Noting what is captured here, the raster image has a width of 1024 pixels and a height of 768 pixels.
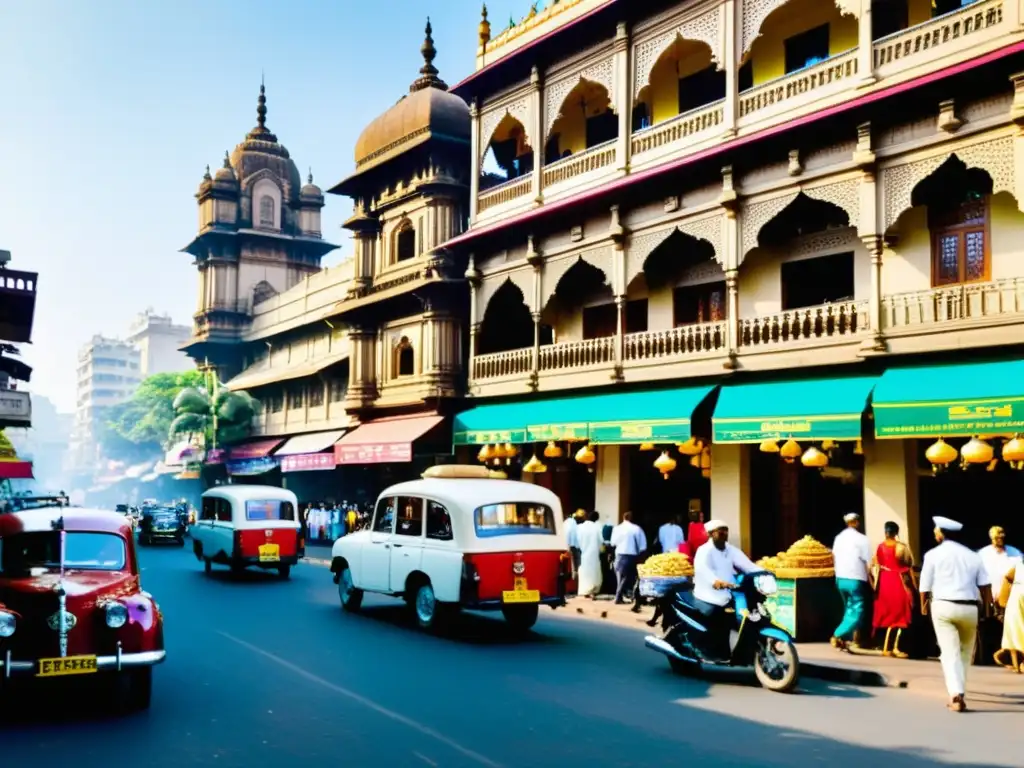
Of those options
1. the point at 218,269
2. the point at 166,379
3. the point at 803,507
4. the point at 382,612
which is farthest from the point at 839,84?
the point at 166,379

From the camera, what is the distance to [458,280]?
27.5 meters

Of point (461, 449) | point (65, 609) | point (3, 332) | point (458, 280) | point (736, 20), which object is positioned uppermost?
point (736, 20)

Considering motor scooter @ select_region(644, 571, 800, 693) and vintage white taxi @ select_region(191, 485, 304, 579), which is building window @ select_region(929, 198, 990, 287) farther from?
vintage white taxi @ select_region(191, 485, 304, 579)

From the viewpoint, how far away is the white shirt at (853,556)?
1269 cm

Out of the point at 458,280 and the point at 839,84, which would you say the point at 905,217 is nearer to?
the point at 839,84

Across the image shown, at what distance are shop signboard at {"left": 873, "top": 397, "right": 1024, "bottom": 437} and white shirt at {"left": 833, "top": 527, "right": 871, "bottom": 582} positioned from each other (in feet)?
9.65

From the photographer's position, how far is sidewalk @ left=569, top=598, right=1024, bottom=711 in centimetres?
1009

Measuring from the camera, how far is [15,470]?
33906mm

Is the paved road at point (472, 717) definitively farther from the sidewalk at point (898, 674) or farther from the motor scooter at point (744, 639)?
the sidewalk at point (898, 674)

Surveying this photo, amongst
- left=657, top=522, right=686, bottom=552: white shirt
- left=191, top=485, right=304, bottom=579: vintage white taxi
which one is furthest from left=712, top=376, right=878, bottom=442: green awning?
left=191, top=485, right=304, bottom=579: vintage white taxi

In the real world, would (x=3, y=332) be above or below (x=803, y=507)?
above

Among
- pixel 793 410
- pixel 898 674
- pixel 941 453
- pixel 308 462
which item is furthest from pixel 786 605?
pixel 308 462

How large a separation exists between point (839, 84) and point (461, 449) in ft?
46.4

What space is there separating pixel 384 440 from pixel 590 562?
1065 centimetres
